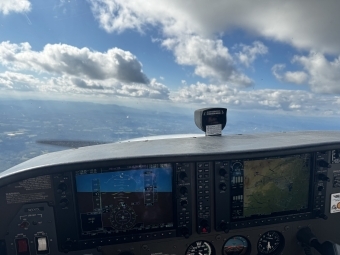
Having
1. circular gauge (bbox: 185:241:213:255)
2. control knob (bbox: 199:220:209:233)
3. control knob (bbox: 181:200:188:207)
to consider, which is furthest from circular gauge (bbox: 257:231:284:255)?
control knob (bbox: 181:200:188:207)

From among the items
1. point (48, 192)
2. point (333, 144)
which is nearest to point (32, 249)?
point (48, 192)

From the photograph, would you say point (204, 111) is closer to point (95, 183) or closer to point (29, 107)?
point (95, 183)

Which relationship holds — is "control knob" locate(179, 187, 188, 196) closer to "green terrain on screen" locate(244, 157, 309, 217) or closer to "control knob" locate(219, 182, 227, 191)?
"control knob" locate(219, 182, 227, 191)

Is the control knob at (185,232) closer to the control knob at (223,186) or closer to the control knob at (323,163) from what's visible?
the control knob at (223,186)

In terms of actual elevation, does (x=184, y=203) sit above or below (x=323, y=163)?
below

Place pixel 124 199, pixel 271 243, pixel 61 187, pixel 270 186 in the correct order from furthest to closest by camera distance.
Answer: pixel 271 243 → pixel 270 186 → pixel 124 199 → pixel 61 187

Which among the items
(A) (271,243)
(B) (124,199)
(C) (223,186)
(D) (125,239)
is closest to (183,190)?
(C) (223,186)

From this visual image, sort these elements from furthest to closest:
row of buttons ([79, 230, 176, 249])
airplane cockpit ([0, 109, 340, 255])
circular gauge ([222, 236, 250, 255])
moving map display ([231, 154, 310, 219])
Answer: circular gauge ([222, 236, 250, 255])
moving map display ([231, 154, 310, 219])
row of buttons ([79, 230, 176, 249])
airplane cockpit ([0, 109, 340, 255])

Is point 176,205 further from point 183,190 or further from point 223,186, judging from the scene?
point 223,186
